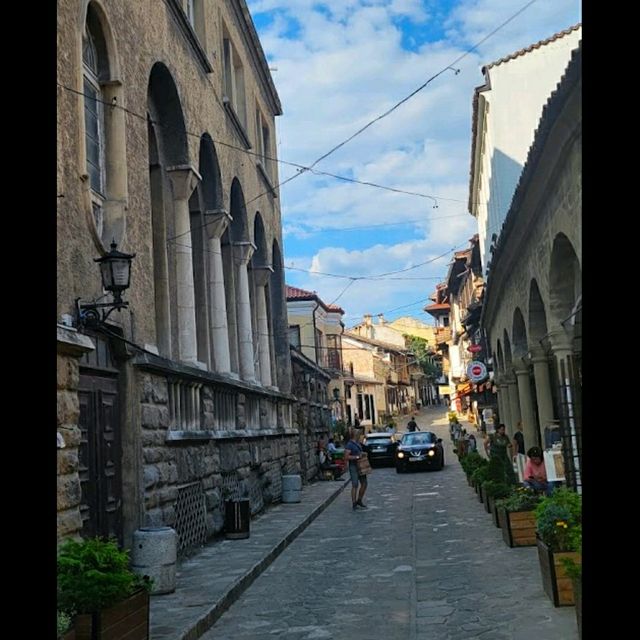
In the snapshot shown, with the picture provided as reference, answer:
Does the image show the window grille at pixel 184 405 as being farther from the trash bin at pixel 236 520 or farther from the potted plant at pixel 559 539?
the potted plant at pixel 559 539

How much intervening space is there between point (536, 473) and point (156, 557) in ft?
21.3

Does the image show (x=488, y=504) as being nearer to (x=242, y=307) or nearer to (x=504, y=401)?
(x=242, y=307)

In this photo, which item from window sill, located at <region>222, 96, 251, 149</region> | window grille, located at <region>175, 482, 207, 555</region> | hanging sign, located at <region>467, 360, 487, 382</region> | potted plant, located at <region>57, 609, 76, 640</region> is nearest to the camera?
potted plant, located at <region>57, 609, 76, 640</region>

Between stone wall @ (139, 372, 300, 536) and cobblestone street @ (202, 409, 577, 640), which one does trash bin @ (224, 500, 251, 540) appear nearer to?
stone wall @ (139, 372, 300, 536)

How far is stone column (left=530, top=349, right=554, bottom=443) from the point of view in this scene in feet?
49.5

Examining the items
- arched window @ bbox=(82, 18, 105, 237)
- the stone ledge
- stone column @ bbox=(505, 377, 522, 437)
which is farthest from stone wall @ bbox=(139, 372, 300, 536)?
stone column @ bbox=(505, 377, 522, 437)

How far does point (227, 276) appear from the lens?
677 inches

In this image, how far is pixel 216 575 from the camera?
9.23 meters

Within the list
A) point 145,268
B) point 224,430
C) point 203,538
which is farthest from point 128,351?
point 224,430

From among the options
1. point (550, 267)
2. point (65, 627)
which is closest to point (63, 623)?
point (65, 627)

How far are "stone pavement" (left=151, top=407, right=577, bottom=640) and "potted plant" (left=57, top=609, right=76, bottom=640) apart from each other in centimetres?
143

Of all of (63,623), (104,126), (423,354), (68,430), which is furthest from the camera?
(423,354)

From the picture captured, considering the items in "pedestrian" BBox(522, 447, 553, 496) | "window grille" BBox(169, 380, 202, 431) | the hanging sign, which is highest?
the hanging sign
